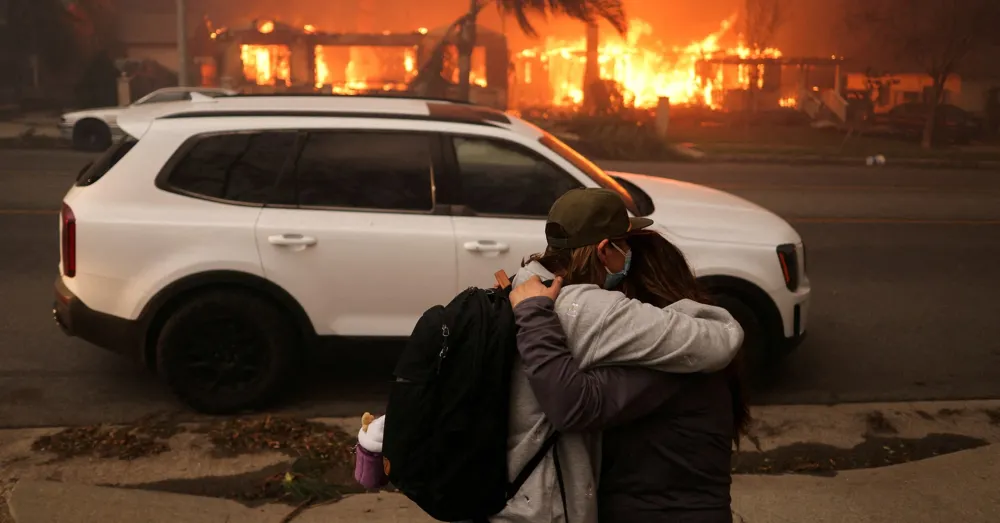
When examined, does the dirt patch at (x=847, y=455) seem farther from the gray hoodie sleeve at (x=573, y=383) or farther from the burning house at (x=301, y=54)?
the burning house at (x=301, y=54)

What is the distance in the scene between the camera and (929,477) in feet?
16.0

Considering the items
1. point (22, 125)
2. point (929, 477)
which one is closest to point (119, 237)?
point (929, 477)

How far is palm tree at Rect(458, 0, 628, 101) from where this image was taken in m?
29.7

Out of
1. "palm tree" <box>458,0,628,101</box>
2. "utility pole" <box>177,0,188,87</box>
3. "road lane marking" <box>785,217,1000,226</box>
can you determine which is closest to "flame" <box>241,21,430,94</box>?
"palm tree" <box>458,0,628,101</box>

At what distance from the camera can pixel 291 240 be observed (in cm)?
572

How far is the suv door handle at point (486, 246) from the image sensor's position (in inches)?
228

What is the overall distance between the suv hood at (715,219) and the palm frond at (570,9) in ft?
76.1

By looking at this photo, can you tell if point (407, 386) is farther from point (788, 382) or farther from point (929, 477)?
point (788, 382)

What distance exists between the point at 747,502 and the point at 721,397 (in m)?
2.27

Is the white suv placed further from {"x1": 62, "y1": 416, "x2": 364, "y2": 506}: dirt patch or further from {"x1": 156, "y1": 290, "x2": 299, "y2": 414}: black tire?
{"x1": 62, "y1": 416, "x2": 364, "y2": 506}: dirt patch

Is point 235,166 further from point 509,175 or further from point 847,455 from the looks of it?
point 847,455

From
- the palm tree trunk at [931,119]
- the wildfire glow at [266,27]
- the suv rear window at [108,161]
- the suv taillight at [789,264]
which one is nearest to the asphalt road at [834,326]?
the suv taillight at [789,264]

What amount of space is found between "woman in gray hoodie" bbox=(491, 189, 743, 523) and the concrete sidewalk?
2.07 m

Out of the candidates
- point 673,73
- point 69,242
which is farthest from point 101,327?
point 673,73
